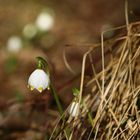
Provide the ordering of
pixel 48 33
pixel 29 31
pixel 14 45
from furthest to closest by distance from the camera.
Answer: pixel 48 33 → pixel 29 31 → pixel 14 45

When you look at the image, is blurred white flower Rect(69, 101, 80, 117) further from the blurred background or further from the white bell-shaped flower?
the blurred background

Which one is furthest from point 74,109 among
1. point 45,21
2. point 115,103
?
point 45,21

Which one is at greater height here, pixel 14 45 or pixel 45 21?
pixel 45 21

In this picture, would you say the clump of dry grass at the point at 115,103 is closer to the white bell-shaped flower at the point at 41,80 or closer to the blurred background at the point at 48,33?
the white bell-shaped flower at the point at 41,80

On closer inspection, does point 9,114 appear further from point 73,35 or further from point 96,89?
point 73,35

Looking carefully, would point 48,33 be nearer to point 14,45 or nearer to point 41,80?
point 14,45

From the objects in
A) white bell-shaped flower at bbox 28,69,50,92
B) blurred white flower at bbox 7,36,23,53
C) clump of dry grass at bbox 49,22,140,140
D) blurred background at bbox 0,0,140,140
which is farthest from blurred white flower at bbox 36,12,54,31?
white bell-shaped flower at bbox 28,69,50,92

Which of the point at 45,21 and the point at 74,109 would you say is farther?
the point at 45,21

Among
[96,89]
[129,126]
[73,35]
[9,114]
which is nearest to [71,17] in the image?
[73,35]
